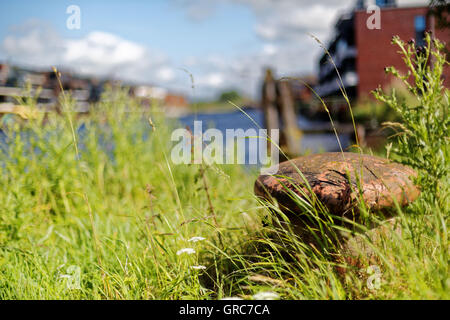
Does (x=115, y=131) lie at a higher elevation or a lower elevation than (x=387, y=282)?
higher

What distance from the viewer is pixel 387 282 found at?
171cm

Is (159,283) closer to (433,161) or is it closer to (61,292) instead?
(61,292)

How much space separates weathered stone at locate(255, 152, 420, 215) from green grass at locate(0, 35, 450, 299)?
75 millimetres

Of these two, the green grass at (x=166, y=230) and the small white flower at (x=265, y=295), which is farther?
the green grass at (x=166, y=230)

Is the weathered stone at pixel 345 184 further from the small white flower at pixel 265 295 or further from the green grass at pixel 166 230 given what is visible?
the small white flower at pixel 265 295

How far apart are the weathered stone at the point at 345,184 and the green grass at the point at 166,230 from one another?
0.25 feet

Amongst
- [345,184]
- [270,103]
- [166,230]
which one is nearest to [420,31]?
[345,184]

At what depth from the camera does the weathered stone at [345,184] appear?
73.9 inches

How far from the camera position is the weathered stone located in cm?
188

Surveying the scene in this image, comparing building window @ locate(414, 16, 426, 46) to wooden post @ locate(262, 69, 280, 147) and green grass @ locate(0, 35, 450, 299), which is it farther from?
wooden post @ locate(262, 69, 280, 147)

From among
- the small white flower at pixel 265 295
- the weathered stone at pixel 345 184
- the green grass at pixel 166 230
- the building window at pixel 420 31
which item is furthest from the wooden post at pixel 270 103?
the small white flower at pixel 265 295

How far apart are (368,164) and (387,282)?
2.25 ft

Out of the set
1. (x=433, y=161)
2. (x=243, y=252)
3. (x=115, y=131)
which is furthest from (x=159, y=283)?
(x=115, y=131)
